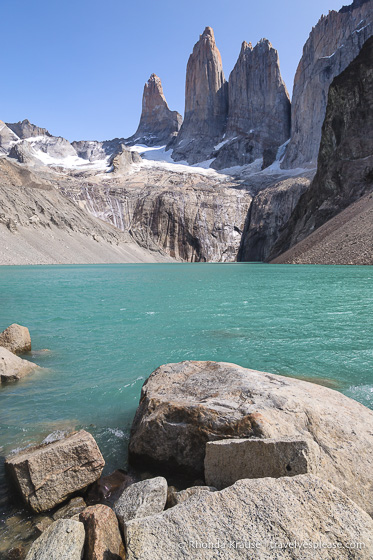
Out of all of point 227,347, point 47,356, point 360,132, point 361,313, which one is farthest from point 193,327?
point 360,132

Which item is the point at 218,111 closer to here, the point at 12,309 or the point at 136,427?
the point at 12,309

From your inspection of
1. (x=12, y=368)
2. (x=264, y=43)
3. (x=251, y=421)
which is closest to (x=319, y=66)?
(x=264, y=43)

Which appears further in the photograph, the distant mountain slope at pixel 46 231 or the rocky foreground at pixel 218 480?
the distant mountain slope at pixel 46 231

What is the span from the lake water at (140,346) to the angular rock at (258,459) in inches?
63.9

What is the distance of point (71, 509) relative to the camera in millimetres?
3676

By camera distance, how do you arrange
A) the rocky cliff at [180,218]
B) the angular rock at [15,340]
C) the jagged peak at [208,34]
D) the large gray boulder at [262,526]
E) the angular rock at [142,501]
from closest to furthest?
the large gray boulder at [262,526], the angular rock at [142,501], the angular rock at [15,340], the rocky cliff at [180,218], the jagged peak at [208,34]

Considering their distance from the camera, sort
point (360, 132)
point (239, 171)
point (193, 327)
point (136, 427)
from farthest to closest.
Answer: point (239, 171), point (360, 132), point (193, 327), point (136, 427)

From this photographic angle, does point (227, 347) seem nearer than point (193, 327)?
Yes

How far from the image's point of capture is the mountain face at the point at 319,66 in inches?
3989

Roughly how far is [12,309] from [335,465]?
16.0 m

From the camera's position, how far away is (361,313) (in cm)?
1421

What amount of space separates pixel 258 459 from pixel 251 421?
0.60m

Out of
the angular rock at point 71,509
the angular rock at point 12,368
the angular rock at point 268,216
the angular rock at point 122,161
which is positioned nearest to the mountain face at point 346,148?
the angular rock at point 268,216

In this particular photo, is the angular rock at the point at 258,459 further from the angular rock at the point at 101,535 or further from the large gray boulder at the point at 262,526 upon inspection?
the angular rock at the point at 101,535
